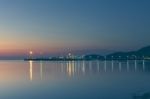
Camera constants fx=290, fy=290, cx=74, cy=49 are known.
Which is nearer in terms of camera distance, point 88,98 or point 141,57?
point 88,98

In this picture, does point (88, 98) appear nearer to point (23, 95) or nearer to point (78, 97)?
point (78, 97)

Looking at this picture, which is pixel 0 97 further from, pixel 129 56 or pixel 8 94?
pixel 129 56

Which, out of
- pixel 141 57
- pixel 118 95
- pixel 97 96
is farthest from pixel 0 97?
pixel 141 57

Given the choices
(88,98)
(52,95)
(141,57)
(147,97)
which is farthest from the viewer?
(141,57)

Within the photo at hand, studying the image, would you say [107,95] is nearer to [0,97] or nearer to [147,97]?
[147,97]

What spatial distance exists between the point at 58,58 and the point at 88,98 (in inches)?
6844

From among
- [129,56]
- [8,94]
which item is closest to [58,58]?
[129,56]

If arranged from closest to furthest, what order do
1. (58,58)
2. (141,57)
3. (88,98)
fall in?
1. (88,98)
2. (141,57)
3. (58,58)

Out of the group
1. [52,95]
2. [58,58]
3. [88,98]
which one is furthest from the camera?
[58,58]

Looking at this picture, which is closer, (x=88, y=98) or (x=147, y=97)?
(x=147, y=97)

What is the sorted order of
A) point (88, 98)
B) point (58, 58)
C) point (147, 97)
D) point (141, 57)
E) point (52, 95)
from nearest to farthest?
point (147, 97)
point (88, 98)
point (52, 95)
point (141, 57)
point (58, 58)

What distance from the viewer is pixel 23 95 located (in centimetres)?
2572

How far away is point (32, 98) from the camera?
2423 cm

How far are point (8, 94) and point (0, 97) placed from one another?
174 centimetres
